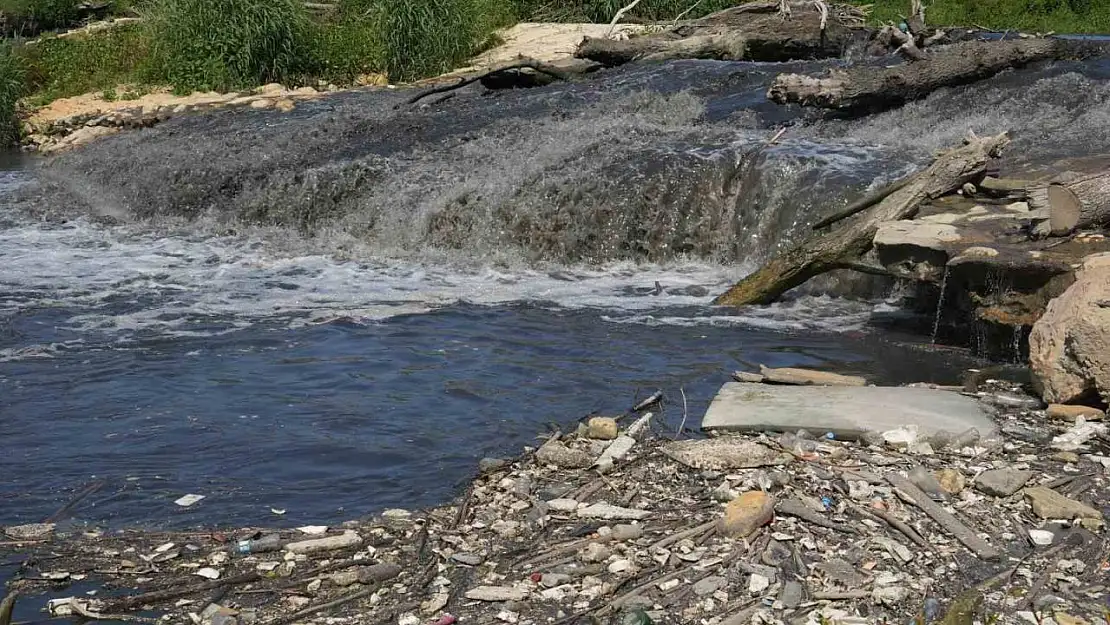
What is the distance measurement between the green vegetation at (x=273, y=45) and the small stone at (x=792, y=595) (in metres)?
15.5

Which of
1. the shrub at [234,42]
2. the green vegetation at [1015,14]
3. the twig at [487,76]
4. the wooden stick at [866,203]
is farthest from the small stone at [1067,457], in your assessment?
the green vegetation at [1015,14]

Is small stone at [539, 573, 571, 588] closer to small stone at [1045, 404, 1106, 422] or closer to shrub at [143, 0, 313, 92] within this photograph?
small stone at [1045, 404, 1106, 422]

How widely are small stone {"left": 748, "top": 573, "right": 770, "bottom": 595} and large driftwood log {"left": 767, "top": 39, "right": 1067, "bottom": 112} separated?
24.4ft

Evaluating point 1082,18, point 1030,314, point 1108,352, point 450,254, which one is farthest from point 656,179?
point 1082,18

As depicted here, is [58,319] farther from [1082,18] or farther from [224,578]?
[1082,18]

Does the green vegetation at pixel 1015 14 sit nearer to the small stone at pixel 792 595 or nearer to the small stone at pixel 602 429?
the small stone at pixel 602 429

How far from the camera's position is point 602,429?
16.9 feet

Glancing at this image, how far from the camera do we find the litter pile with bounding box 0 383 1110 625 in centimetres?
359

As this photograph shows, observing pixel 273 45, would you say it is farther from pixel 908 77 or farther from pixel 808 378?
pixel 808 378

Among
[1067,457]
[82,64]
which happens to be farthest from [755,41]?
[82,64]

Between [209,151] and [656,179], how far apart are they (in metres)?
5.92

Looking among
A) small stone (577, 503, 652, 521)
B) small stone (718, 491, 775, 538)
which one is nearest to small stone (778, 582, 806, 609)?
small stone (718, 491, 775, 538)

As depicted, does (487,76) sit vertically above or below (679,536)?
above

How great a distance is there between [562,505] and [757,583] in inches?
36.1
